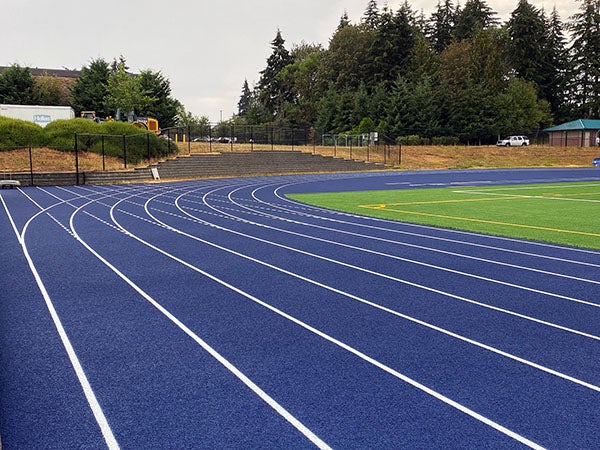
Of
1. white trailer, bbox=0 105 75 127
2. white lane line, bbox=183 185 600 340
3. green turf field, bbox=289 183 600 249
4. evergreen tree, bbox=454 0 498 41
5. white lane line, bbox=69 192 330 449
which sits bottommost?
white lane line, bbox=69 192 330 449

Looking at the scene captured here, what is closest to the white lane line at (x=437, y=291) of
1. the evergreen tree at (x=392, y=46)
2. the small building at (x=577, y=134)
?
the evergreen tree at (x=392, y=46)

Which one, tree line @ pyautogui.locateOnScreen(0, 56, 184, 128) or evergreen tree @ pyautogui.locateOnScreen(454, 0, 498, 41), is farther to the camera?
evergreen tree @ pyautogui.locateOnScreen(454, 0, 498, 41)

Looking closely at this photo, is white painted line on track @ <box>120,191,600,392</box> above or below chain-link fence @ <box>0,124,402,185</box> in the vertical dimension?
below

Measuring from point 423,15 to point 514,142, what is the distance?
40.3 m

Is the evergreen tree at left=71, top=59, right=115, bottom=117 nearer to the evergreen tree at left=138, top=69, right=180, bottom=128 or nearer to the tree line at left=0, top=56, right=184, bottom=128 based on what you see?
the tree line at left=0, top=56, right=184, bottom=128

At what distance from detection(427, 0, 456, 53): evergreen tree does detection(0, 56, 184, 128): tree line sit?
160 ft

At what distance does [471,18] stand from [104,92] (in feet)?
185

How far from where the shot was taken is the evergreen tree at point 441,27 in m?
86.1

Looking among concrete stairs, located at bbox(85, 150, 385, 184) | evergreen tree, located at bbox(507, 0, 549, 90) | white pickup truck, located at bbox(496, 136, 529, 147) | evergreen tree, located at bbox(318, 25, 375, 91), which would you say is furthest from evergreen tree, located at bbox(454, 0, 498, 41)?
concrete stairs, located at bbox(85, 150, 385, 184)

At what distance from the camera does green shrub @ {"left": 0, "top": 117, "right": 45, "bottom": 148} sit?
99.3ft

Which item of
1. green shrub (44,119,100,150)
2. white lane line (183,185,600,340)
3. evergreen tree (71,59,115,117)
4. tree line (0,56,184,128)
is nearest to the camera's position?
white lane line (183,185,600,340)

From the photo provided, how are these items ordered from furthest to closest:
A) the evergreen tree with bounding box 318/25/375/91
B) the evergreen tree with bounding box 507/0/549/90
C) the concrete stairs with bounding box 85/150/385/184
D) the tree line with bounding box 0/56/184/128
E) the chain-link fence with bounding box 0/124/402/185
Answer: the evergreen tree with bounding box 507/0/549/90 → the evergreen tree with bounding box 318/25/375/91 → the tree line with bounding box 0/56/184/128 → the concrete stairs with bounding box 85/150/385/184 → the chain-link fence with bounding box 0/124/402/185

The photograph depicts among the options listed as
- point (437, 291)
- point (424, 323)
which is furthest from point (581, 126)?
point (424, 323)

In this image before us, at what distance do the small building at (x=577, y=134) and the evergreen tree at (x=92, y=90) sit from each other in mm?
48578
